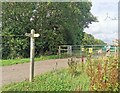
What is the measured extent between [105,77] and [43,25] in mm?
16013

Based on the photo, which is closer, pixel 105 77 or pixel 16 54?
pixel 105 77

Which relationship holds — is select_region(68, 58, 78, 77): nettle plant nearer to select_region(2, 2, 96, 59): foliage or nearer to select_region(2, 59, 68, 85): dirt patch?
select_region(2, 59, 68, 85): dirt patch

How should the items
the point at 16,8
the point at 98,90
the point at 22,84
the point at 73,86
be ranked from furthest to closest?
1. the point at 16,8
2. the point at 22,84
3. the point at 73,86
4. the point at 98,90

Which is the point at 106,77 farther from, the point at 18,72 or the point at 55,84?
the point at 18,72

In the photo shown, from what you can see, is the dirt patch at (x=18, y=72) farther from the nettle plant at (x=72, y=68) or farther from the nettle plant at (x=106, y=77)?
the nettle plant at (x=106, y=77)

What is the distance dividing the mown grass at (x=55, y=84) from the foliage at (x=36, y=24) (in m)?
12.9

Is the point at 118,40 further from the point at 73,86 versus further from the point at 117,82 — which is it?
the point at 73,86

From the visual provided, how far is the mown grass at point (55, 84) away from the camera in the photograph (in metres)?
6.75

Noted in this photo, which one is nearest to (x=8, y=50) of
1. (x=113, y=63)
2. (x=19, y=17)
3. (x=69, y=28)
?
(x=19, y=17)

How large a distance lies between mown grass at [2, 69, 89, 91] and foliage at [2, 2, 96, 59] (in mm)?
12889

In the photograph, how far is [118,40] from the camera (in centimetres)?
562

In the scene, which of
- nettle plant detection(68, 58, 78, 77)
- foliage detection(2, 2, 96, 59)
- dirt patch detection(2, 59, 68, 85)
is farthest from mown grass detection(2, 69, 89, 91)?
foliage detection(2, 2, 96, 59)

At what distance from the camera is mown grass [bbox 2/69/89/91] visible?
675cm

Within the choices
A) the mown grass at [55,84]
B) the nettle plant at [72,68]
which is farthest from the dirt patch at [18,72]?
the nettle plant at [72,68]
